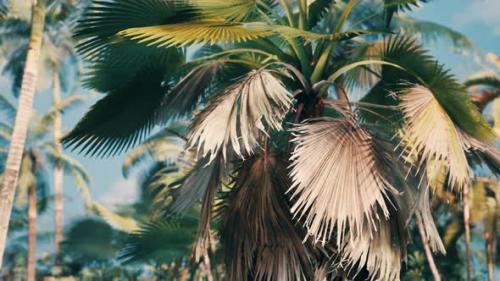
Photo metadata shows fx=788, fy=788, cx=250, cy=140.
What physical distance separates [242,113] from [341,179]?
3.05ft

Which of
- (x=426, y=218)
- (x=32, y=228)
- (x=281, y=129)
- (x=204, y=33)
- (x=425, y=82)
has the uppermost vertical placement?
(x=204, y=33)

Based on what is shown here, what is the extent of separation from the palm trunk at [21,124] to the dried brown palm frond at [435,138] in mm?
6653

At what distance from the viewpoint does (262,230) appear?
6773 millimetres

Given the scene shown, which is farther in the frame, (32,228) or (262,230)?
(32,228)

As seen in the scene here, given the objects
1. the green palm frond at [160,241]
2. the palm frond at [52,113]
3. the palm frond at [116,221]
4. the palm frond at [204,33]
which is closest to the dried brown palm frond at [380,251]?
the palm frond at [204,33]

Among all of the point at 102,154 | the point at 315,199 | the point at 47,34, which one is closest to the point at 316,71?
the point at 315,199

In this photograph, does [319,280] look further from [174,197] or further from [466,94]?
[466,94]

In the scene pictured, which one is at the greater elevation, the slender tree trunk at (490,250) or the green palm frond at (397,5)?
the green palm frond at (397,5)

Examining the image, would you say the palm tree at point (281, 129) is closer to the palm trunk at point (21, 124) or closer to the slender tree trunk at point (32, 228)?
the palm trunk at point (21, 124)

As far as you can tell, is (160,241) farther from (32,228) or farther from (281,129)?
(32,228)

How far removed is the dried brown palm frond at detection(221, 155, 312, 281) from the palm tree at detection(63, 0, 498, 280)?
0.04 feet

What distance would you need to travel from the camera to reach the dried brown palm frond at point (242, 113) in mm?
6074

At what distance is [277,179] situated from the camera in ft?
22.9

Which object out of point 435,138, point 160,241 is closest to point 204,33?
point 435,138
